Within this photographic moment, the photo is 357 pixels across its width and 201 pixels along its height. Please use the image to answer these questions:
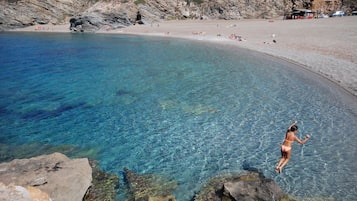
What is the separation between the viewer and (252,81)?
28.4 meters

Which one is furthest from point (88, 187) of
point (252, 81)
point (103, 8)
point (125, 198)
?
point (103, 8)

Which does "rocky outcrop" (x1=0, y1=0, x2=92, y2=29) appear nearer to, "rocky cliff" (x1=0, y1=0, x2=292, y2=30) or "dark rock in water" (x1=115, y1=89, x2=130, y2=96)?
"rocky cliff" (x1=0, y1=0, x2=292, y2=30)

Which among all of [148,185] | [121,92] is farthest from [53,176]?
[121,92]

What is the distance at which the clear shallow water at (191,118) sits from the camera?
45.6ft

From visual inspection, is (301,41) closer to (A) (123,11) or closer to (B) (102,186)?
(B) (102,186)

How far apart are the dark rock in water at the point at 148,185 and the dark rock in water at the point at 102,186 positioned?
62cm

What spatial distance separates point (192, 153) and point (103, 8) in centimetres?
7672

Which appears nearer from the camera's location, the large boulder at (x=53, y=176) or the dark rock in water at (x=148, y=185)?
the large boulder at (x=53, y=176)

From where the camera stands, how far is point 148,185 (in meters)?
12.4

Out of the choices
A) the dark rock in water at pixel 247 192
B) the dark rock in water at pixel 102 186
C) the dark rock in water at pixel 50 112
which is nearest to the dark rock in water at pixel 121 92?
the dark rock in water at pixel 50 112

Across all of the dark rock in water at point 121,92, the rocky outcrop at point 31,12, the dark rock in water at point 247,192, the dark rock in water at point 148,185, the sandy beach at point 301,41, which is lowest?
the dark rock in water at point 148,185

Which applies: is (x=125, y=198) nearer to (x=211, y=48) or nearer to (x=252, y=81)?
(x=252, y=81)

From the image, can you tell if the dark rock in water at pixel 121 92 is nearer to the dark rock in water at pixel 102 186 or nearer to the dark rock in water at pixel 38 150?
the dark rock in water at pixel 38 150

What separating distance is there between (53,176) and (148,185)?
386cm
